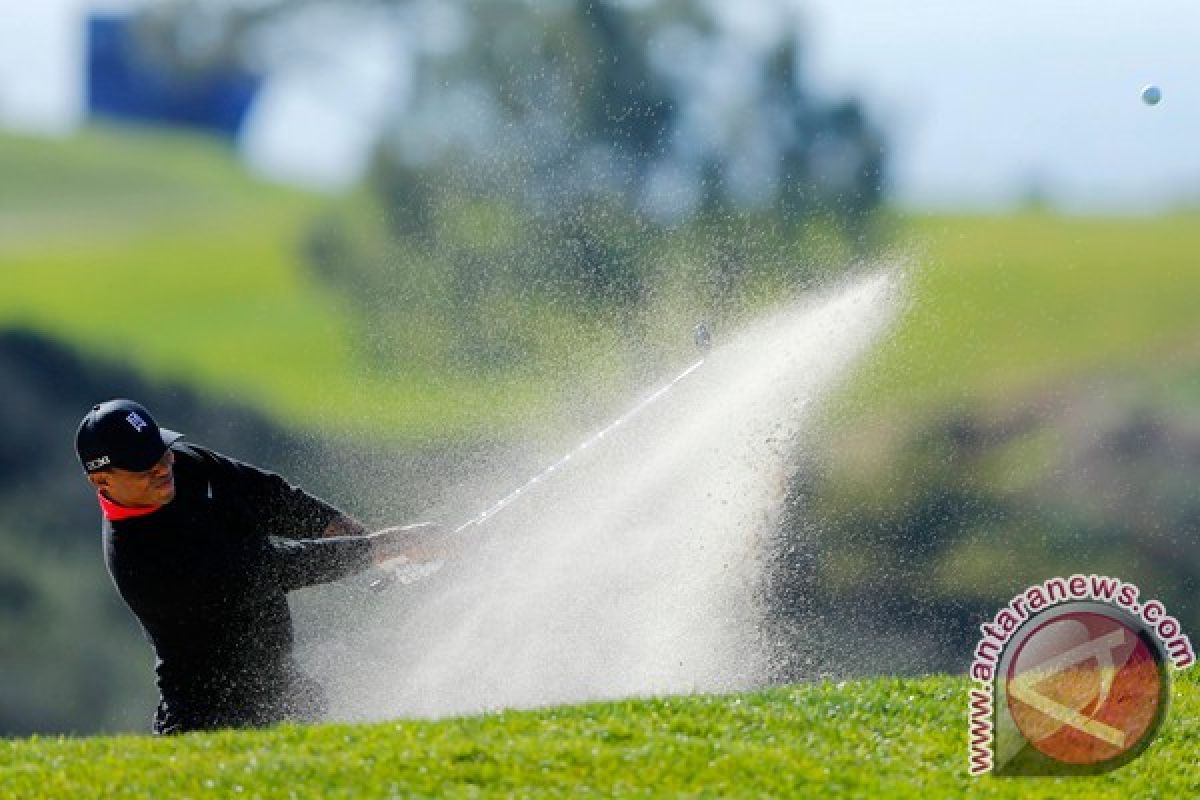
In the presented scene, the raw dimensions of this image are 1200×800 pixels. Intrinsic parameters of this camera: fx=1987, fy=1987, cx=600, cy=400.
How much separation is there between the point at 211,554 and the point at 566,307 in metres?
12.7

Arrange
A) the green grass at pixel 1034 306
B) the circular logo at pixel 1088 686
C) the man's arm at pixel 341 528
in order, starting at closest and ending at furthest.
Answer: the circular logo at pixel 1088 686 → the man's arm at pixel 341 528 → the green grass at pixel 1034 306

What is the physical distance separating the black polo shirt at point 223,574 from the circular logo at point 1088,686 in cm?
231

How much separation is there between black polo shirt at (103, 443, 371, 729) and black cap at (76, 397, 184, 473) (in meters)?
0.24

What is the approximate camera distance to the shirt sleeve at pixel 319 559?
6566 mm

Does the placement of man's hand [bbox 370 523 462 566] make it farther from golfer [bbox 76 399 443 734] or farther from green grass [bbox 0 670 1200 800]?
green grass [bbox 0 670 1200 800]

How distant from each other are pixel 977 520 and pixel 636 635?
40.3 ft

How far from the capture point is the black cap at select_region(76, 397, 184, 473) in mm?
6309

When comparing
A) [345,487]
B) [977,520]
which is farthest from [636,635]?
[977,520]

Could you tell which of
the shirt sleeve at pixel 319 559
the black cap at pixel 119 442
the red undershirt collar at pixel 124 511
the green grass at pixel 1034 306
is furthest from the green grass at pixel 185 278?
the black cap at pixel 119 442

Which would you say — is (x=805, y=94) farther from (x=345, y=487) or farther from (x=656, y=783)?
(x=656, y=783)

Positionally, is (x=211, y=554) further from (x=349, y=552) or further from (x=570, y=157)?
(x=570, y=157)

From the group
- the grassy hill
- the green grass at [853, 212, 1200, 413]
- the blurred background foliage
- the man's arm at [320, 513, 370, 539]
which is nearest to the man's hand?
the man's arm at [320, 513, 370, 539]

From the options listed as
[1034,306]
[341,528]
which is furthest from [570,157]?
[341,528]

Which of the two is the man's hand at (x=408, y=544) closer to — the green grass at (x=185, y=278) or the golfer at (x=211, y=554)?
the golfer at (x=211, y=554)
